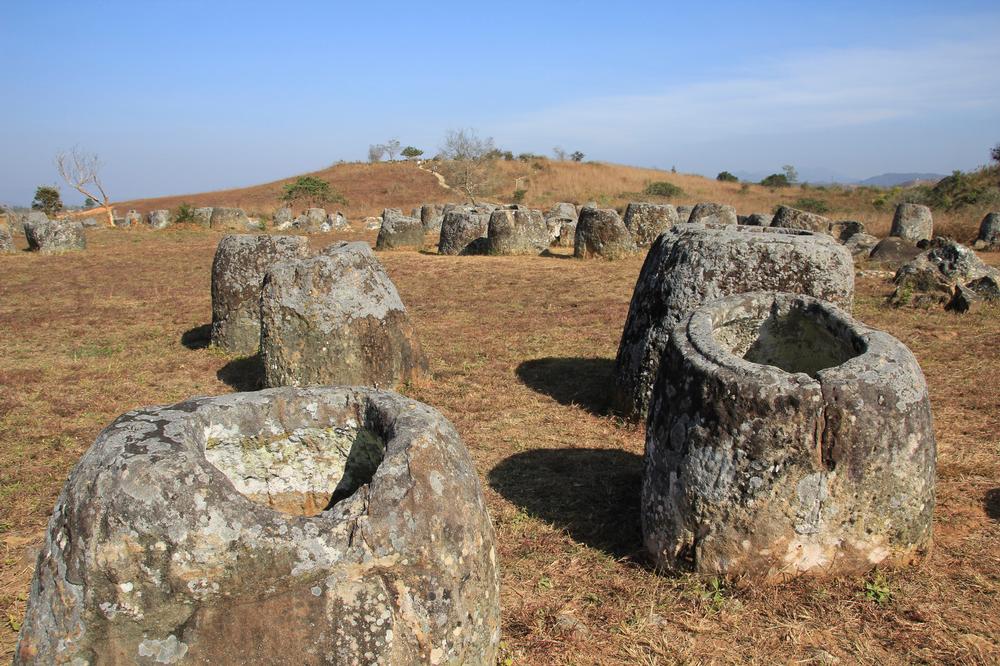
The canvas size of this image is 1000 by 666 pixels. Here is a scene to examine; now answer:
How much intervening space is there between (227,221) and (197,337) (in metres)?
19.3

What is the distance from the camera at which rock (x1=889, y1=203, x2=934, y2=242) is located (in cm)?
2005

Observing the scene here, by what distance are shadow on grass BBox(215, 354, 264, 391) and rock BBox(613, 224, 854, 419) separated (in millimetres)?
3833

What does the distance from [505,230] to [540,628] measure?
15.5 meters

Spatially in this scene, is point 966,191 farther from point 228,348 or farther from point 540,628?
point 540,628

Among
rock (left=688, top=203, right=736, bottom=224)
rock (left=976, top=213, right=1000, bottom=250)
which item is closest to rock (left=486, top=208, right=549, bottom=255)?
rock (left=688, top=203, right=736, bottom=224)

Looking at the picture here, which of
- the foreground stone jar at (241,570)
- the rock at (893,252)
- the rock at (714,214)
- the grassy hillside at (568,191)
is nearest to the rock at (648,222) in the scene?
the rock at (714,214)

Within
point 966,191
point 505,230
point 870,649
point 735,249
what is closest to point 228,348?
point 735,249

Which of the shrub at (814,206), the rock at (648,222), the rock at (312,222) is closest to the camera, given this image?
the rock at (648,222)

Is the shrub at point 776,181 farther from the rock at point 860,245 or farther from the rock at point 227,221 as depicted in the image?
the rock at point 227,221

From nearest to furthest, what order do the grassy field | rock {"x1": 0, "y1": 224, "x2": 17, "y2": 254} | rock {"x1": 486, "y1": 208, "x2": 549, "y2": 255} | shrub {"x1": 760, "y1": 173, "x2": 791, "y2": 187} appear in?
the grassy field, rock {"x1": 486, "y1": 208, "x2": 549, "y2": 255}, rock {"x1": 0, "y1": 224, "x2": 17, "y2": 254}, shrub {"x1": 760, "y1": 173, "x2": 791, "y2": 187}

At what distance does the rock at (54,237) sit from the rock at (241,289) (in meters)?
13.9

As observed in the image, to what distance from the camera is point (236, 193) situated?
50.2 metres

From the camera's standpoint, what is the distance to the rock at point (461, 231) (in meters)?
19.1

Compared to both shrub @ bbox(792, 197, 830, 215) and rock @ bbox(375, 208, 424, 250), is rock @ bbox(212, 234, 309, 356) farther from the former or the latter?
shrub @ bbox(792, 197, 830, 215)
